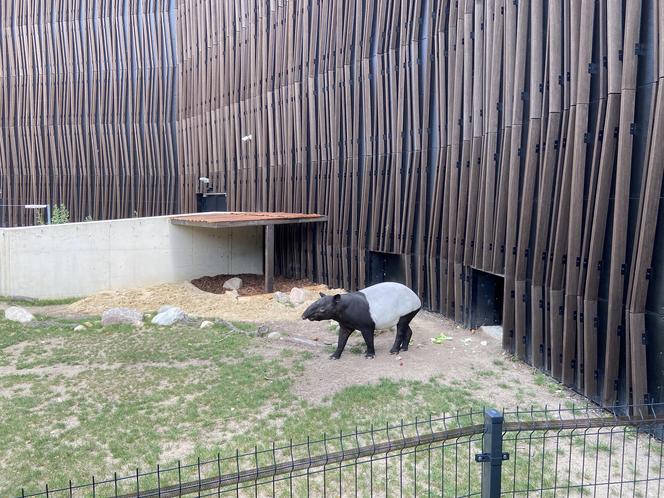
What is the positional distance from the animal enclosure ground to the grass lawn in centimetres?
2

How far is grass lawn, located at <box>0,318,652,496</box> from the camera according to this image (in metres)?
5.30

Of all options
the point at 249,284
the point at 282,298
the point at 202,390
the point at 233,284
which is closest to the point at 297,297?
the point at 282,298

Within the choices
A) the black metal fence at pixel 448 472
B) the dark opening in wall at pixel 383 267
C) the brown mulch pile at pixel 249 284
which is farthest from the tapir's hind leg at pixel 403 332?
Result: the brown mulch pile at pixel 249 284

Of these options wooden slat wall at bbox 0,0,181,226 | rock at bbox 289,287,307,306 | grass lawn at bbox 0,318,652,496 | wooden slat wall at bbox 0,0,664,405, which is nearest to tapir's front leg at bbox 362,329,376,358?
grass lawn at bbox 0,318,652,496

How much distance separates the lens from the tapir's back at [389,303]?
8.11 meters

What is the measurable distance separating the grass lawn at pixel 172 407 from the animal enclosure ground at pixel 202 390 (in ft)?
0.06

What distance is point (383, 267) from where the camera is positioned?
13.2 metres

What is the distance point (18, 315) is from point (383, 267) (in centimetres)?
728

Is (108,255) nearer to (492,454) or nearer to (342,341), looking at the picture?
(342,341)

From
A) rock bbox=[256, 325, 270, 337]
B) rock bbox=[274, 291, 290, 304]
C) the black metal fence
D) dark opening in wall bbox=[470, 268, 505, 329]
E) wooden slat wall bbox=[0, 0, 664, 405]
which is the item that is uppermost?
wooden slat wall bbox=[0, 0, 664, 405]

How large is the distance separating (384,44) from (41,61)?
49.3 feet

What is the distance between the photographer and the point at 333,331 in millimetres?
9961

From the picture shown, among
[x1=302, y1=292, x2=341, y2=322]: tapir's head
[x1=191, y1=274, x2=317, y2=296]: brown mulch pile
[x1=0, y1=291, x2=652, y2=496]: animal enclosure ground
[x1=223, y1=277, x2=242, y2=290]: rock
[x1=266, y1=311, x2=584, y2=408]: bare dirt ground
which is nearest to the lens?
[x1=0, y1=291, x2=652, y2=496]: animal enclosure ground

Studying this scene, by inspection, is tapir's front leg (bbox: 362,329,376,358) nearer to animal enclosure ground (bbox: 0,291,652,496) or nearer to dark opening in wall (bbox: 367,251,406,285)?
animal enclosure ground (bbox: 0,291,652,496)
